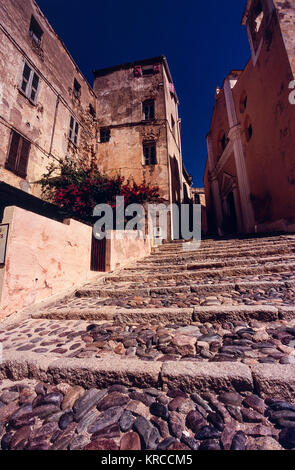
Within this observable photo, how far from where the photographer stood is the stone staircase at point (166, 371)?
0.97m

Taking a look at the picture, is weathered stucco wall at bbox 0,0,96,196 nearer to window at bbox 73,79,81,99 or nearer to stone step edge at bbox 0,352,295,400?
window at bbox 73,79,81,99

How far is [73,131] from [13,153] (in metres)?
4.84

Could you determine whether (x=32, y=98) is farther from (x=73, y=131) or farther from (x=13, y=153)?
(x=13, y=153)

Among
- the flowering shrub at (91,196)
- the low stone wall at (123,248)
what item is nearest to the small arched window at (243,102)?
the flowering shrub at (91,196)

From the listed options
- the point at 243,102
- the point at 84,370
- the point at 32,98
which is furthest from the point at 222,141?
the point at 84,370

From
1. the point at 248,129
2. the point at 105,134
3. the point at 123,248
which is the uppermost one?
the point at 105,134

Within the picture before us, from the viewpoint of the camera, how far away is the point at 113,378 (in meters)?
1.33

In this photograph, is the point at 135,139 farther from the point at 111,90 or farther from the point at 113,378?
the point at 113,378

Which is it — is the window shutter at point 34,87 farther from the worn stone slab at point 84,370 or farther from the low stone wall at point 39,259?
the worn stone slab at point 84,370

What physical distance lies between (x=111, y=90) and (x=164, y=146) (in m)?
6.16

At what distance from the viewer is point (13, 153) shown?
7.59 m

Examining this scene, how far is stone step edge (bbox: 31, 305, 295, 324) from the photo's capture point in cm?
202

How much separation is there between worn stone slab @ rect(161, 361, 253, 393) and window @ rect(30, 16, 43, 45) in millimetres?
13477

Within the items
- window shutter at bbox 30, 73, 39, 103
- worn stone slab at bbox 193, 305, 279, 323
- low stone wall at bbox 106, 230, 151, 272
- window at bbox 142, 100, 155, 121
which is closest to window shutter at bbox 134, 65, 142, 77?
window at bbox 142, 100, 155, 121
